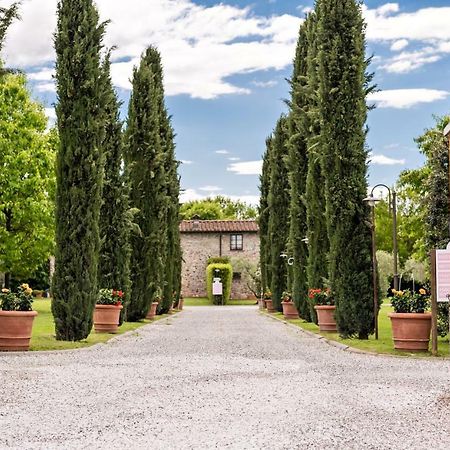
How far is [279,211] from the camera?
30.8 meters

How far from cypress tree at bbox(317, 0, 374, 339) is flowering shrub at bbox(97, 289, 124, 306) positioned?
5832 millimetres

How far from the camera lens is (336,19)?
658 inches

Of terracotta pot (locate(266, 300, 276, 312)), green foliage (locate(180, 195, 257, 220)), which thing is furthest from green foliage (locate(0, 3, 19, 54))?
green foliage (locate(180, 195, 257, 220))

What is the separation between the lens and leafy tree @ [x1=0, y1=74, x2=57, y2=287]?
28.8 metres

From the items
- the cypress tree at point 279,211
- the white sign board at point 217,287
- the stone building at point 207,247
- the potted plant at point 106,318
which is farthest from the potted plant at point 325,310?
the stone building at point 207,247

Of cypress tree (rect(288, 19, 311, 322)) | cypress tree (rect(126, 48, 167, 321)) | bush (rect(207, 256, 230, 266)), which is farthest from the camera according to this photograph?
bush (rect(207, 256, 230, 266))

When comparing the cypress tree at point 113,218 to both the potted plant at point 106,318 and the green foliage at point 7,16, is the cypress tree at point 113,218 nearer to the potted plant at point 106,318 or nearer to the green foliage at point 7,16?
the potted plant at point 106,318

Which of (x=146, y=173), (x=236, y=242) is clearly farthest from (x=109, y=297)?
(x=236, y=242)

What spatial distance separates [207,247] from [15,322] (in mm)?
43608

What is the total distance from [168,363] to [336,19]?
9.50 metres

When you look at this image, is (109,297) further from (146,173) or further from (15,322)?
(146,173)

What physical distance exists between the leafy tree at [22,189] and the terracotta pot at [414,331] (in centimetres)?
1944

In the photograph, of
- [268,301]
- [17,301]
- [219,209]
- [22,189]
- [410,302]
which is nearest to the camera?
[410,302]

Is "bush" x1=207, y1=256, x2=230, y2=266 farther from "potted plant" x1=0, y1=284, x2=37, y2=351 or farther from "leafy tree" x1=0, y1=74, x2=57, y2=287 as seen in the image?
"potted plant" x1=0, y1=284, x2=37, y2=351
